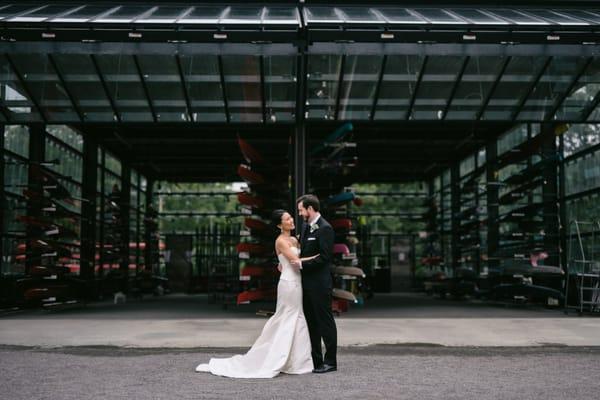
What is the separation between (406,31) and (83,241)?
11.4 m

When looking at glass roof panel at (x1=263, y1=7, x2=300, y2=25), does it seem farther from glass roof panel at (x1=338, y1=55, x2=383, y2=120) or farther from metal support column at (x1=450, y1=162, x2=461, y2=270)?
metal support column at (x1=450, y1=162, x2=461, y2=270)

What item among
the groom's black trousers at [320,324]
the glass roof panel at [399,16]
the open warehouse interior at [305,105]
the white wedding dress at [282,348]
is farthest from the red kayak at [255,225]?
the groom's black trousers at [320,324]

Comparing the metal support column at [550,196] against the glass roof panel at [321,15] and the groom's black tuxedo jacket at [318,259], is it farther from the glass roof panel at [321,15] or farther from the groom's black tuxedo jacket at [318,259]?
the groom's black tuxedo jacket at [318,259]

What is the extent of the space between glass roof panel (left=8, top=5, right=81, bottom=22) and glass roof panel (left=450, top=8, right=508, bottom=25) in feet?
25.7

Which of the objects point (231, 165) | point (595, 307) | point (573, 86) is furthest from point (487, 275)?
point (231, 165)

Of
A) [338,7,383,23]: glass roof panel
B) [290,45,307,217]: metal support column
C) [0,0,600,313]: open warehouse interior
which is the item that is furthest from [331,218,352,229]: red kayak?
[338,7,383,23]: glass roof panel

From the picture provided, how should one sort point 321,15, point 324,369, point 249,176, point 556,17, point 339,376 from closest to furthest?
point 339,376 → point 324,369 → point 321,15 → point 556,17 → point 249,176

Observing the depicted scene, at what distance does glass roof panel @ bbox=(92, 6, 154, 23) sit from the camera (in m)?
12.4

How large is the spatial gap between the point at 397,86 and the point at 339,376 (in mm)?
8729

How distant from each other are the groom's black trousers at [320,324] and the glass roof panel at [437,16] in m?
7.57

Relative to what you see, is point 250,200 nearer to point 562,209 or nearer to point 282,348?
point 562,209

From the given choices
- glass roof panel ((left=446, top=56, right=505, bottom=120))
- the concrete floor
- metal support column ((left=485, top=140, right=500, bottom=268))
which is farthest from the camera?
metal support column ((left=485, top=140, right=500, bottom=268))

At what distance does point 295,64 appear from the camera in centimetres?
1338

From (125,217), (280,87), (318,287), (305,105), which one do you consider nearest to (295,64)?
(280,87)
